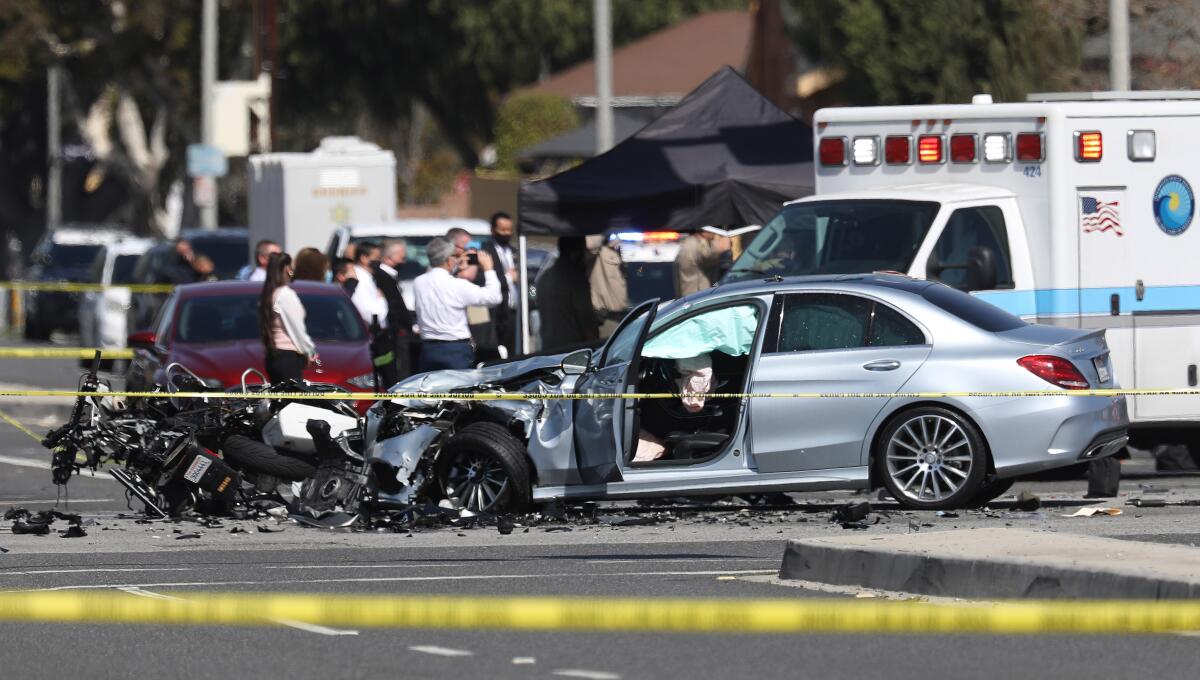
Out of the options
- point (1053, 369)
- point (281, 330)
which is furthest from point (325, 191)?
point (1053, 369)

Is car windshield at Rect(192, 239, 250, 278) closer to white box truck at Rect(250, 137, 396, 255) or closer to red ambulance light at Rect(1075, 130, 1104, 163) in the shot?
white box truck at Rect(250, 137, 396, 255)

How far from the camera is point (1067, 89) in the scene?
26.2m

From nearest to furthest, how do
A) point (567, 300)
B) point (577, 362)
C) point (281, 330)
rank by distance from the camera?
point (577, 362)
point (281, 330)
point (567, 300)

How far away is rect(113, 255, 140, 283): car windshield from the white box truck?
617cm

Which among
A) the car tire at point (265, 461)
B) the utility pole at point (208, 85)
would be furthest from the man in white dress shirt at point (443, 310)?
the utility pole at point (208, 85)

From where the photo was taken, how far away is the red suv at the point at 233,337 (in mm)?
17078

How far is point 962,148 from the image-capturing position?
15.1 m

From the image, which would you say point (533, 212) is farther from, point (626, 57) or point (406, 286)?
point (626, 57)

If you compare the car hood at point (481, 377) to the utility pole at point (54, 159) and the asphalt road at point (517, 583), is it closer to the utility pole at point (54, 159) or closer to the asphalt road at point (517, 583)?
the asphalt road at point (517, 583)

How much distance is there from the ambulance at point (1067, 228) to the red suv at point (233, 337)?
3.70 m

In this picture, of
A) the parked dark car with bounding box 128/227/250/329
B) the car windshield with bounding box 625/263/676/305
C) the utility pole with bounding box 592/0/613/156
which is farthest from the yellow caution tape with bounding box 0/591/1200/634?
the parked dark car with bounding box 128/227/250/329

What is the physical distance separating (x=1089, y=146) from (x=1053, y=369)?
103 inches

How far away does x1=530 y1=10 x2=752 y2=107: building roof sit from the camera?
61.8 m

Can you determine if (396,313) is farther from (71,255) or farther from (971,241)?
(71,255)
